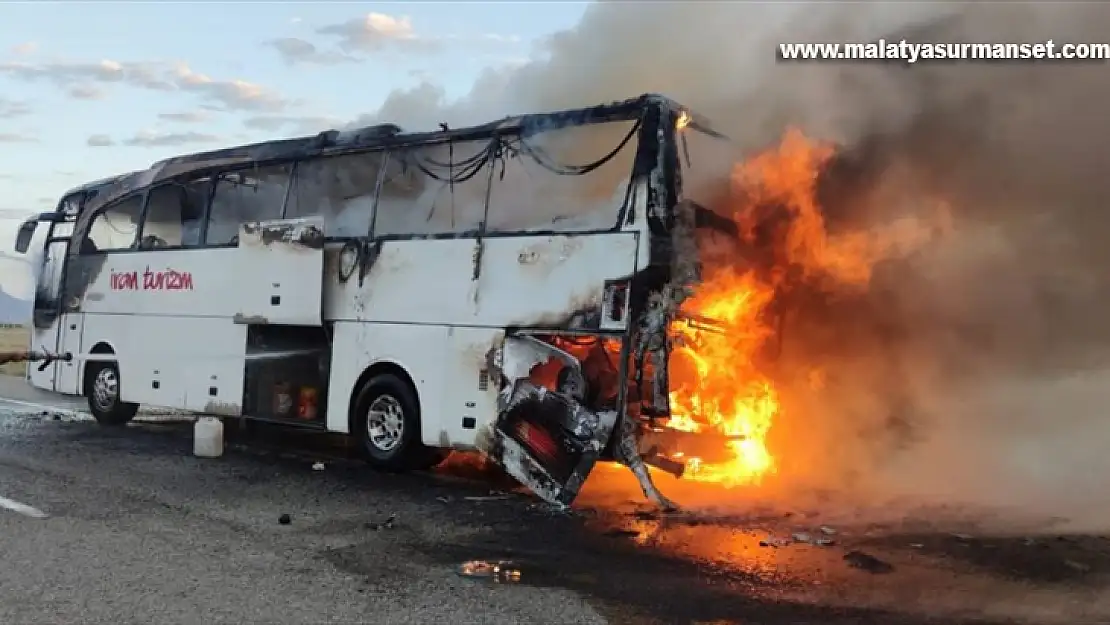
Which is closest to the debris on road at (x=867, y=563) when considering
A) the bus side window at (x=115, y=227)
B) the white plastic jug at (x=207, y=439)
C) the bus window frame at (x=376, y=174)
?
the bus window frame at (x=376, y=174)

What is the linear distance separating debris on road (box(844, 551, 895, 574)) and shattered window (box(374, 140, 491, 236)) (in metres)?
4.20

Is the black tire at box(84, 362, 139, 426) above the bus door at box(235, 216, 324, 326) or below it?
below

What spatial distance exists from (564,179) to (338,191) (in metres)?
2.91

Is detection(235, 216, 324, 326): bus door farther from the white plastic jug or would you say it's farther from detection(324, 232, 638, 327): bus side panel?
the white plastic jug

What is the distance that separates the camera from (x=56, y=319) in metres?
12.6

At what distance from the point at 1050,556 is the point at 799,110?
450cm

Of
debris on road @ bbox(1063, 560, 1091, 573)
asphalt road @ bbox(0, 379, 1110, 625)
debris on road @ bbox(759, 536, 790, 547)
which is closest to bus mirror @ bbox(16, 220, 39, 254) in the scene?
asphalt road @ bbox(0, 379, 1110, 625)

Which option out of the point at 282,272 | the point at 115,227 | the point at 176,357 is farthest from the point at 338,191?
the point at 115,227

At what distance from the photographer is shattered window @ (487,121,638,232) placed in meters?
7.37

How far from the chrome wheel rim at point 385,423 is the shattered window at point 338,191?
5.60ft

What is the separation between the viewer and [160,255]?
1110cm

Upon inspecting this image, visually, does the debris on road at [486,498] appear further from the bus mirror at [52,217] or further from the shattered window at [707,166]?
the bus mirror at [52,217]

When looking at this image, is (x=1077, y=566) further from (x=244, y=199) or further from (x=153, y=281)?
(x=153, y=281)

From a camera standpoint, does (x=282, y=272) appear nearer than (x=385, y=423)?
No
